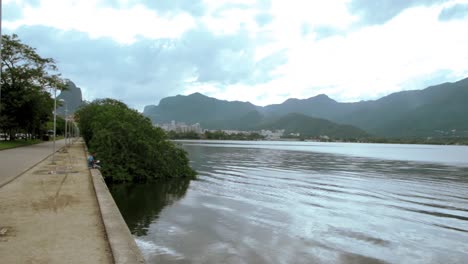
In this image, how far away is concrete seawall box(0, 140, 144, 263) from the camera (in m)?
5.79

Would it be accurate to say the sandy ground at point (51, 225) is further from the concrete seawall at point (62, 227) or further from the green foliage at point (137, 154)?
the green foliage at point (137, 154)

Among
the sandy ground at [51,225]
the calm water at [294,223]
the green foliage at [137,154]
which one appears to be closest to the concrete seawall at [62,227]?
the sandy ground at [51,225]

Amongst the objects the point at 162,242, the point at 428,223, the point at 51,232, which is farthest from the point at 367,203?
the point at 51,232

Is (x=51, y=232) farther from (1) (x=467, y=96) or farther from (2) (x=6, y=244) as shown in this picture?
(1) (x=467, y=96)

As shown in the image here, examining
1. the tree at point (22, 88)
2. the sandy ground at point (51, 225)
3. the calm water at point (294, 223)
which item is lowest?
the calm water at point (294, 223)

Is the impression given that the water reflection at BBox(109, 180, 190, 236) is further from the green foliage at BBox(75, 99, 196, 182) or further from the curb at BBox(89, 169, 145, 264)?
the curb at BBox(89, 169, 145, 264)

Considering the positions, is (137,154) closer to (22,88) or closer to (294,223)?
(294,223)

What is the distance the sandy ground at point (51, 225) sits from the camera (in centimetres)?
583

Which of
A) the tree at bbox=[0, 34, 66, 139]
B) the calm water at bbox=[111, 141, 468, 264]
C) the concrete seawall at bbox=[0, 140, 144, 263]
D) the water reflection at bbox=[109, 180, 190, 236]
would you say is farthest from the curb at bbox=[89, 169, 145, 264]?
the tree at bbox=[0, 34, 66, 139]

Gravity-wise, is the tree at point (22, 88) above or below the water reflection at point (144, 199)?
above

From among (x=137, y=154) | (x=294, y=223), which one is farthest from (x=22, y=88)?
(x=294, y=223)

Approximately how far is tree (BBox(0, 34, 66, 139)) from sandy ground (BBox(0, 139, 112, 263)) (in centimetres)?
2892

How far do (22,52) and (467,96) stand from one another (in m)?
182

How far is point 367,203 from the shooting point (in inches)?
650
